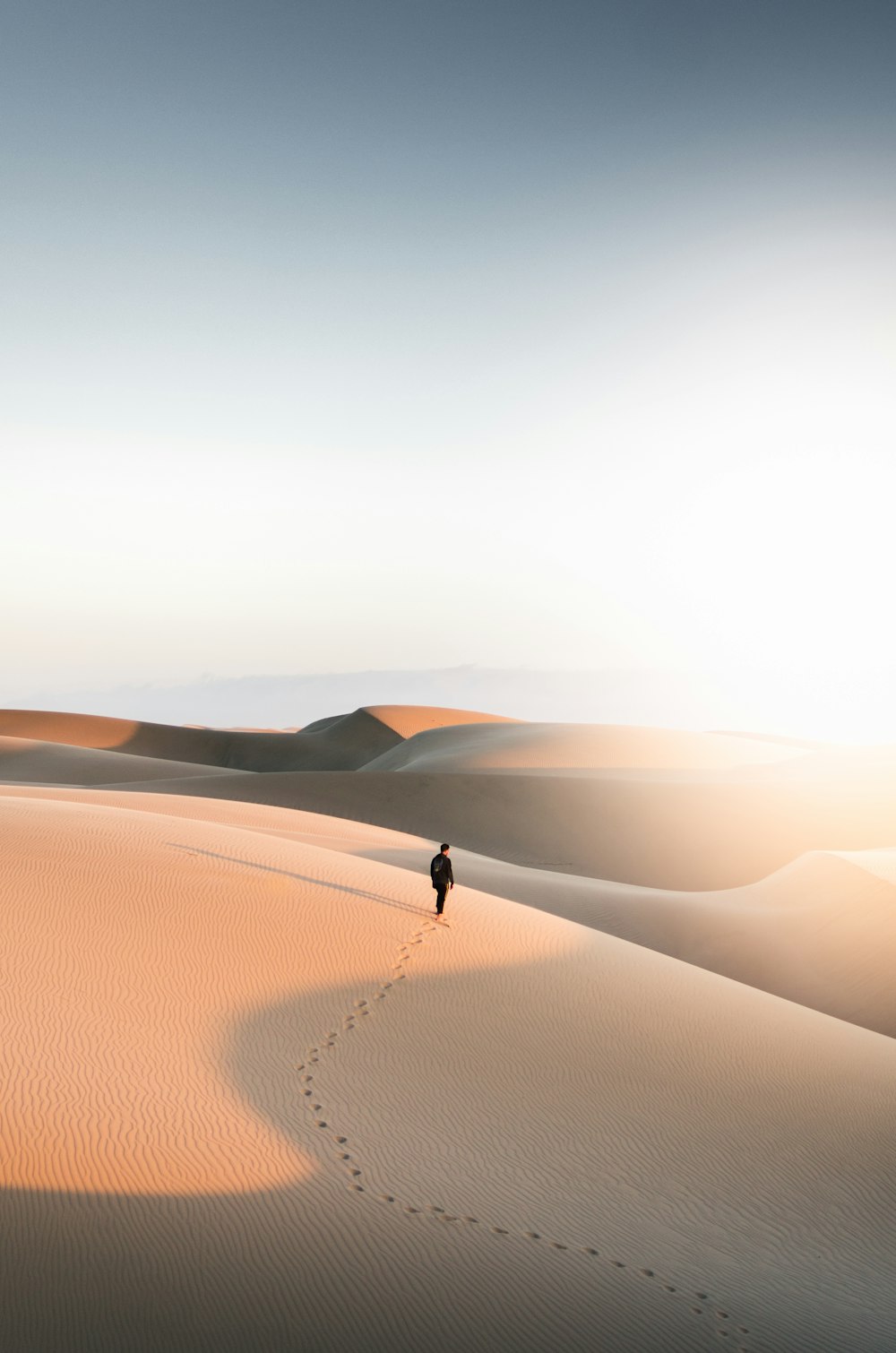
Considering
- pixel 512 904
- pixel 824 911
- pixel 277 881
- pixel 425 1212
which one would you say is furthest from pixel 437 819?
pixel 425 1212

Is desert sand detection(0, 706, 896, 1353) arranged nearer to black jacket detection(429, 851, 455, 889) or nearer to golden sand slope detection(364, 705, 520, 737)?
black jacket detection(429, 851, 455, 889)

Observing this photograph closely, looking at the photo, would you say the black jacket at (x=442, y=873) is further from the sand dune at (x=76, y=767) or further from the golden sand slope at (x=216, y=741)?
the golden sand slope at (x=216, y=741)

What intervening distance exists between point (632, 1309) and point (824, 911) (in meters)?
14.7

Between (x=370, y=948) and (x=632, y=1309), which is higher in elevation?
(x=370, y=948)

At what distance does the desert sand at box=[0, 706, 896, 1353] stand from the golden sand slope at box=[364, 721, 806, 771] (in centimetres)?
3491

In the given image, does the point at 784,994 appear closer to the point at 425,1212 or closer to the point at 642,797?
the point at 425,1212

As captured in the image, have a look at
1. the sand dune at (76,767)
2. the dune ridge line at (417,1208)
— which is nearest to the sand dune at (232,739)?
the sand dune at (76,767)

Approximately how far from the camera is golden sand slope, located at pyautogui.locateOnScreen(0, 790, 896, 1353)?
518 centimetres

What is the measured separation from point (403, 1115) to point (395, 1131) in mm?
340

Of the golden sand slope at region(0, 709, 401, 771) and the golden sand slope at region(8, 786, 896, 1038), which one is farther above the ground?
the golden sand slope at region(0, 709, 401, 771)

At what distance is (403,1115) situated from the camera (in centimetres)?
771

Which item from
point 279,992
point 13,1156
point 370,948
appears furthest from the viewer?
point 370,948

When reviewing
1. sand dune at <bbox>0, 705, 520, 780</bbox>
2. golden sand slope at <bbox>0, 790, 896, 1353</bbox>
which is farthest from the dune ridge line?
sand dune at <bbox>0, 705, 520, 780</bbox>

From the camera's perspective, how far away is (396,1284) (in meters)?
5.28
